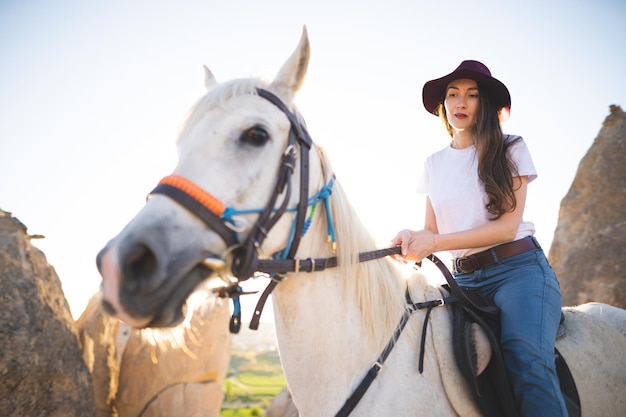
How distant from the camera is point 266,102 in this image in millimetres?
1986

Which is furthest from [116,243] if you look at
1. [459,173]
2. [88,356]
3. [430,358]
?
[88,356]

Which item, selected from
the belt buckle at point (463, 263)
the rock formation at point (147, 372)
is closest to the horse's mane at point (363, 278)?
the belt buckle at point (463, 263)

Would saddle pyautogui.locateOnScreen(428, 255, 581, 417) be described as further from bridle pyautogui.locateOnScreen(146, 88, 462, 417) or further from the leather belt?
the leather belt

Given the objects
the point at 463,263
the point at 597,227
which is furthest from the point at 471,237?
the point at 597,227

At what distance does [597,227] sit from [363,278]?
7.64m

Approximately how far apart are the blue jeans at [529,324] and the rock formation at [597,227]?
231 inches

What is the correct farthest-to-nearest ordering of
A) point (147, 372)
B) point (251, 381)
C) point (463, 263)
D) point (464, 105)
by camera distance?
point (251, 381), point (147, 372), point (464, 105), point (463, 263)

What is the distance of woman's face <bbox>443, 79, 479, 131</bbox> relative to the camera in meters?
2.93

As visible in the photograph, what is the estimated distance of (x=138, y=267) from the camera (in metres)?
1.48

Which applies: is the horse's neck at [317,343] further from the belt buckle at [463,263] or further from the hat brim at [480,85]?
the hat brim at [480,85]

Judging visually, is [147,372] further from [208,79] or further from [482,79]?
[482,79]

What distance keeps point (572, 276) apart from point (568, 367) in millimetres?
6218

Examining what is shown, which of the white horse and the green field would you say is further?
the green field

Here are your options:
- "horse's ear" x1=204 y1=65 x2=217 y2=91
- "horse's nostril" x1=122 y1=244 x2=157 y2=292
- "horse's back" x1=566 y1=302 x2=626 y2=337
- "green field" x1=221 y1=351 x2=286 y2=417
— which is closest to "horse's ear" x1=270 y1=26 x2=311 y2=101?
"horse's ear" x1=204 y1=65 x2=217 y2=91
